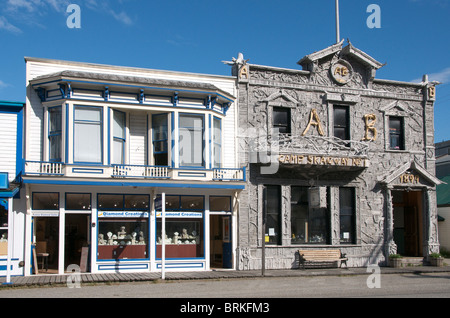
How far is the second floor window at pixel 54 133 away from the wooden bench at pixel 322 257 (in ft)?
35.4

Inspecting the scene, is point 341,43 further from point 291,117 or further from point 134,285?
point 134,285

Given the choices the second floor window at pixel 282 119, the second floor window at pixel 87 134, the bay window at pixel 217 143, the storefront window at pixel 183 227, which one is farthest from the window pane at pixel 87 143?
the second floor window at pixel 282 119

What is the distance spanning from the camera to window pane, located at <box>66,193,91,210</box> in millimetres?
19859

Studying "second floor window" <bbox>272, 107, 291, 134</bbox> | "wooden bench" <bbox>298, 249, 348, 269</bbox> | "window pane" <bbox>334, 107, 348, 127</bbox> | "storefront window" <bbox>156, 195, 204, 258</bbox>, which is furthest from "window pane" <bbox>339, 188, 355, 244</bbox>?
"storefront window" <bbox>156, 195, 204, 258</bbox>

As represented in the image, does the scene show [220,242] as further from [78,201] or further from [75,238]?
[78,201]

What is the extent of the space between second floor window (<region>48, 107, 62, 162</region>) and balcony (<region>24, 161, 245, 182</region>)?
53 cm

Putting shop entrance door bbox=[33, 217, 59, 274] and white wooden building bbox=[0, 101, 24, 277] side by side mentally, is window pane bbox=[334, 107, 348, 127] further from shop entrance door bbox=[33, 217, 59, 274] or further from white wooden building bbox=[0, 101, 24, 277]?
white wooden building bbox=[0, 101, 24, 277]

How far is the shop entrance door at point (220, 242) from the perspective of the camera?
72.7ft

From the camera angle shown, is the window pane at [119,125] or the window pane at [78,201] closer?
the window pane at [78,201]

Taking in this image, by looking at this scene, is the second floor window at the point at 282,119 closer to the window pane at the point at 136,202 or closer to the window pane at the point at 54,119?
the window pane at the point at 136,202

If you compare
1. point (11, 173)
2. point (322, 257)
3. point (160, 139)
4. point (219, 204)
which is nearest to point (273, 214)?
point (219, 204)

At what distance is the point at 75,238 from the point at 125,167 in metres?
4.55

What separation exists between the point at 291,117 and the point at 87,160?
29.8 feet
